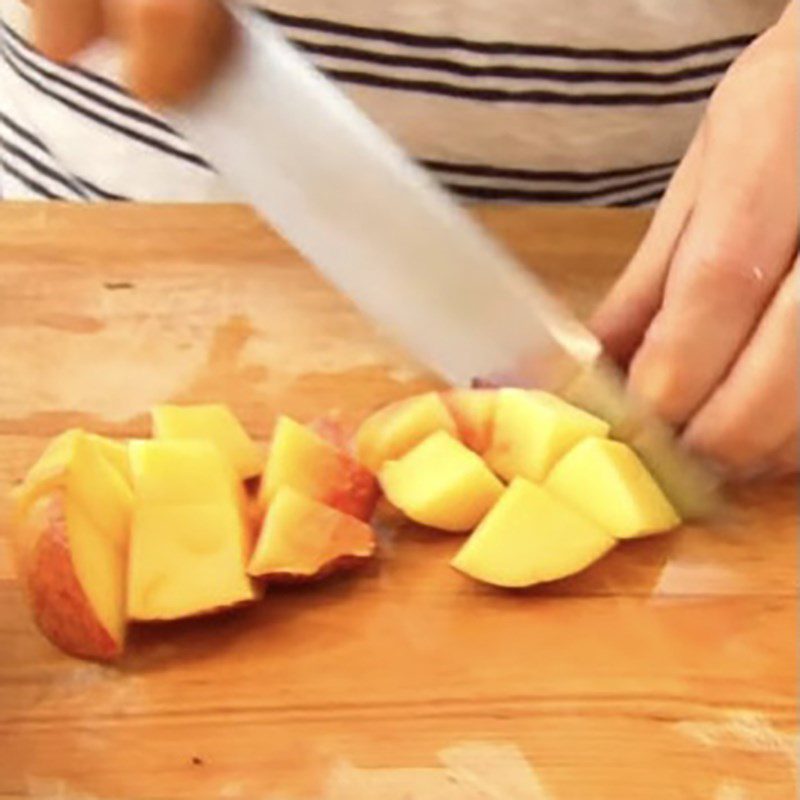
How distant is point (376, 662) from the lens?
44.9 inches

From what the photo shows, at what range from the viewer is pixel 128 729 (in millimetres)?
1101

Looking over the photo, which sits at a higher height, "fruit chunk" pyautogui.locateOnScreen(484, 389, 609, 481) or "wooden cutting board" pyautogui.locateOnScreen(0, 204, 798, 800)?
"fruit chunk" pyautogui.locateOnScreen(484, 389, 609, 481)

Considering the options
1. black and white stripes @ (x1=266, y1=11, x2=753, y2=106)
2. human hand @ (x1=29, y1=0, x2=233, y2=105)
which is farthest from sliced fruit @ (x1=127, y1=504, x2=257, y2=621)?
black and white stripes @ (x1=266, y1=11, x2=753, y2=106)

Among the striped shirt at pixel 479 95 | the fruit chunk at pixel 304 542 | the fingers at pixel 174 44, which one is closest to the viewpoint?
the fingers at pixel 174 44

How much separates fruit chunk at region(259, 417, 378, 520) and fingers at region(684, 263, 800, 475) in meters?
0.18

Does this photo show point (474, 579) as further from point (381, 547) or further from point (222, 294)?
point (222, 294)

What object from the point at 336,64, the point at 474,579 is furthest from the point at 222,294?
the point at 474,579

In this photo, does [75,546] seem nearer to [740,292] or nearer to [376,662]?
[376,662]

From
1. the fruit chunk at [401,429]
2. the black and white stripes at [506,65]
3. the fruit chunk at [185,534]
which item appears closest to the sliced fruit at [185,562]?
the fruit chunk at [185,534]

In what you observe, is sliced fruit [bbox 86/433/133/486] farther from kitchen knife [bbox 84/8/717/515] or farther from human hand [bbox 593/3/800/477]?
human hand [bbox 593/3/800/477]

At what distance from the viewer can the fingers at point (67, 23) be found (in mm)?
1088

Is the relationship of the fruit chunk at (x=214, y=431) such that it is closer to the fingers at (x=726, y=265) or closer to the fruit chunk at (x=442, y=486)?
the fruit chunk at (x=442, y=486)

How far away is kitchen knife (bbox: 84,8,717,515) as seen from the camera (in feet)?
3.68

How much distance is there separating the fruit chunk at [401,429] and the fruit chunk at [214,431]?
0.20ft
